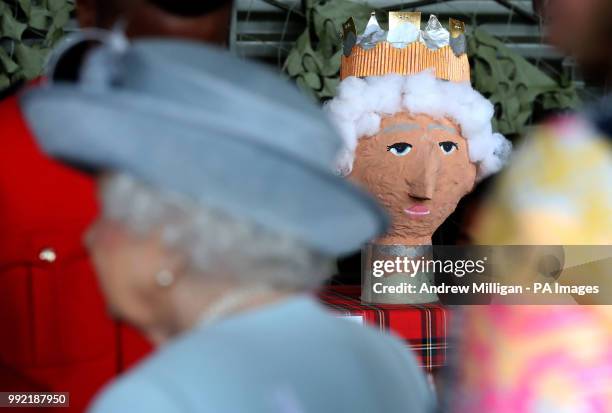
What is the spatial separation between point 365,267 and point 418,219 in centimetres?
20

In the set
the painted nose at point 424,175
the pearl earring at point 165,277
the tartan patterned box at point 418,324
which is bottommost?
the pearl earring at point 165,277

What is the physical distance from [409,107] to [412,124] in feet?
0.13

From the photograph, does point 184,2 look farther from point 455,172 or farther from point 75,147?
point 455,172

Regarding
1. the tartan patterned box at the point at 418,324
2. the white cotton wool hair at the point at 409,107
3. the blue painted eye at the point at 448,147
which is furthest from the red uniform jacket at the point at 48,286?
the blue painted eye at the point at 448,147

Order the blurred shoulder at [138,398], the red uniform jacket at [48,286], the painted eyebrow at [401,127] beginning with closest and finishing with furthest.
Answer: the blurred shoulder at [138,398], the red uniform jacket at [48,286], the painted eyebrow at [401,127]

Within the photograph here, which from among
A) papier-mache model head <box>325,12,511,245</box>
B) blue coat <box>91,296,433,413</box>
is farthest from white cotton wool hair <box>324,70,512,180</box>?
blue coat <box>91,296,433,413</box>

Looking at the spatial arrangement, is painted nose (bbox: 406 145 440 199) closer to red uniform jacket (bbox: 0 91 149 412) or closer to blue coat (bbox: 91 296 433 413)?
red uniform jacket (bbox: 0 91 149 412)

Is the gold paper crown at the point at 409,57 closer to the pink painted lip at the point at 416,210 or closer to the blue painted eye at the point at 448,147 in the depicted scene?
the blue painted eye at the point at 448,147

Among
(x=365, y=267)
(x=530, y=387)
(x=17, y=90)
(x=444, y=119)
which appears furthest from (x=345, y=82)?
(x=530, y=387)

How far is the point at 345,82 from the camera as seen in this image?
233 cm

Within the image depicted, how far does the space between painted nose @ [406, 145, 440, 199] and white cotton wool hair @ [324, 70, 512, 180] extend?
0.11 metres

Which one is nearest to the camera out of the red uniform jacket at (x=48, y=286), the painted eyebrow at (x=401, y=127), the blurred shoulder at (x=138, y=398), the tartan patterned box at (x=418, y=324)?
the blurred shoulder at (x=138, y=398)

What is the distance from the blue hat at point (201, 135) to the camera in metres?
0.80

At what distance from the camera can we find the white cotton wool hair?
2266 mm
